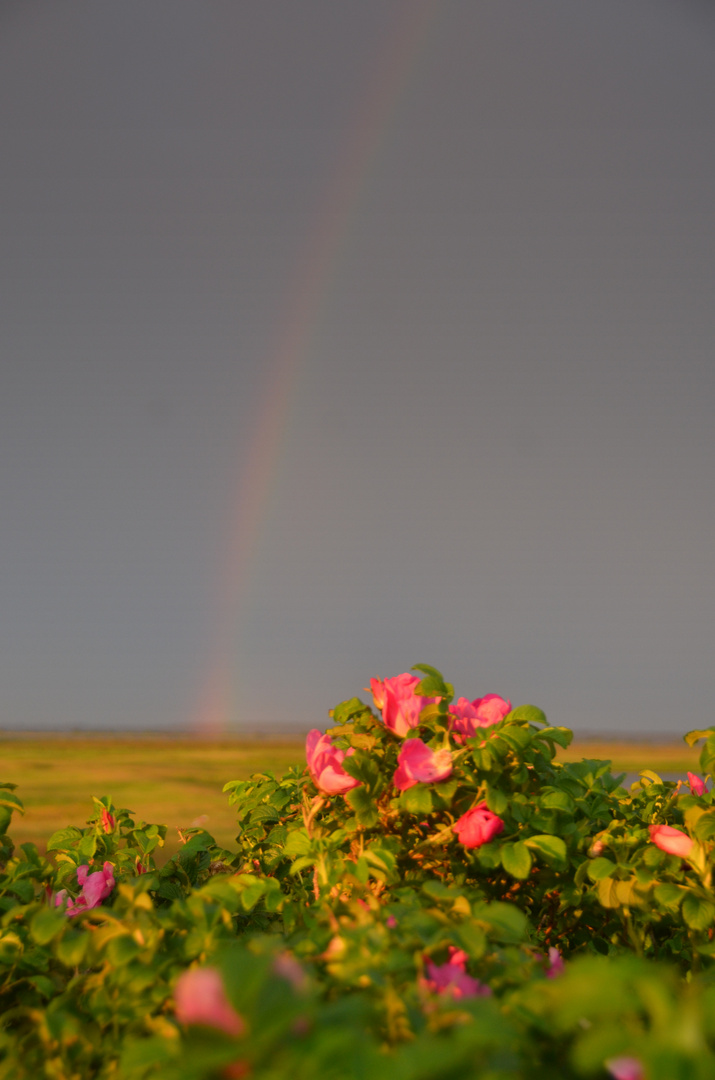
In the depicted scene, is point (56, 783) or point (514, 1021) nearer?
point (514, 1021)

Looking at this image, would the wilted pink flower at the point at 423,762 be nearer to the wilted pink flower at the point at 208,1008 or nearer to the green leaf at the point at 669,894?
the green leaf at the point at 669,894

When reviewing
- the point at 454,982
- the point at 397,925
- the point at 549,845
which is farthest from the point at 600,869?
the point at 454,982

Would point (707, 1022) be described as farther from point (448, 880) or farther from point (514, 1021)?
point (448, 880)

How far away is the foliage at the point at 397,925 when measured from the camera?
0.71 m

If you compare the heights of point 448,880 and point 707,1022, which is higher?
point 707,1022

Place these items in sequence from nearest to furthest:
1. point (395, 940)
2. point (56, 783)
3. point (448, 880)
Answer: point (395, 940) → point (448, 880) → point (56, 783)

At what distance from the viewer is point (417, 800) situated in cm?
179

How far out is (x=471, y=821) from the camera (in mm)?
1825

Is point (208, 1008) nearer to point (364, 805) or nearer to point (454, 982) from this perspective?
point (454, 982)

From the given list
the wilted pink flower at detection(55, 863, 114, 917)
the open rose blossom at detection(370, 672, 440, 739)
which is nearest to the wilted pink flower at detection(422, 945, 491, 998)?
the open rose blossom at detection(370, 672, 440, 739)

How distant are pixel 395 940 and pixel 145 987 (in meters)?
0.42

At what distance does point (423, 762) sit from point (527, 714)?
291mm

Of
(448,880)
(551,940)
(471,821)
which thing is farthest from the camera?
(551,940)

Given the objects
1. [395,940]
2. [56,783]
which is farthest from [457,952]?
[56,783]
